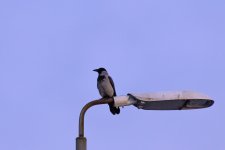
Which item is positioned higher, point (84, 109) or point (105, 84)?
point (105, 84)

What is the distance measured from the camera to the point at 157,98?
752 cm

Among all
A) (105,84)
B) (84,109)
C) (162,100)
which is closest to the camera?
(84,109)

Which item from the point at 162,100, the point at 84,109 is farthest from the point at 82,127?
the point at 162,100

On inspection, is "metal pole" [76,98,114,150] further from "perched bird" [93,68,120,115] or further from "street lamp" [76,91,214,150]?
"perched bird" [93,68,120,115]

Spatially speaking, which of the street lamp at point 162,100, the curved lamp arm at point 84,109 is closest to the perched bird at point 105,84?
the street lamp at point 162,100

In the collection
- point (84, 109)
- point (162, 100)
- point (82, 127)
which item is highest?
point (162, 100)

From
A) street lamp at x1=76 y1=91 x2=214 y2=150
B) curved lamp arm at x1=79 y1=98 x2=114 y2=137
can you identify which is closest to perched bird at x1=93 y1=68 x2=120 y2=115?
street lamp at x1=76 y1=91 x2=214 y2=150

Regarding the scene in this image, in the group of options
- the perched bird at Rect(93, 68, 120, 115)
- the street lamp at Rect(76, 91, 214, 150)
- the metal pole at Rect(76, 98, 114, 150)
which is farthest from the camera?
the perched bird at Rect(93, 68, 120, 115)

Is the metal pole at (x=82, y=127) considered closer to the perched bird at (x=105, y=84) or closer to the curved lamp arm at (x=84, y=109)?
the curved lamp arm at (x=84, y=109)

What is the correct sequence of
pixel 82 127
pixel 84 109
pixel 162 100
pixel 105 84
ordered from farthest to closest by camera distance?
pixel 105 84, pixel 162 100, pixel 84 109, pixel 82 127

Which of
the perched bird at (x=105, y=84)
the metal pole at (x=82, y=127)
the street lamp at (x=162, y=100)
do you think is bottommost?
the metal pole at (x=82, y=127)

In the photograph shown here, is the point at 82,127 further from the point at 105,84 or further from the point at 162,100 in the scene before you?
the point at 105,84

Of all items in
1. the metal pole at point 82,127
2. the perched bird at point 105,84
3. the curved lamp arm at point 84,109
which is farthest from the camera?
the perched bird at point 105,84

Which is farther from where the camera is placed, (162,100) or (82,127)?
(162,100)
